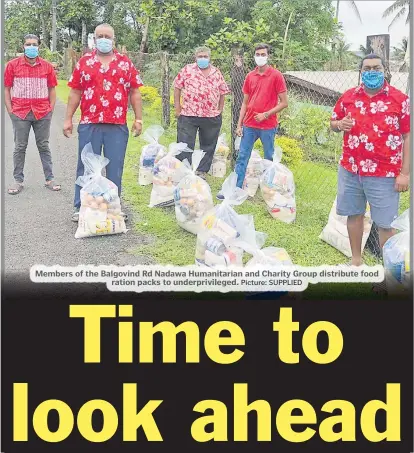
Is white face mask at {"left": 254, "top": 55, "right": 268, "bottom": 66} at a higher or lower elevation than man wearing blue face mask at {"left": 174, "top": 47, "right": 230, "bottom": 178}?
higher

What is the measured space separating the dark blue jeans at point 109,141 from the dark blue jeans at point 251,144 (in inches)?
38.3

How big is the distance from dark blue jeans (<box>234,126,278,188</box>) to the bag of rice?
2.90 feet

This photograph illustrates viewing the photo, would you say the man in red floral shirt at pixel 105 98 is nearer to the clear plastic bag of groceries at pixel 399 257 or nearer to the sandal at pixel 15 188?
the sandal at pixel 15 188

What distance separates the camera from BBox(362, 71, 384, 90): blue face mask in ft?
9.70

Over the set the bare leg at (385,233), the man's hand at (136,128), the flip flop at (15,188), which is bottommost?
the bare leg at (385,233)

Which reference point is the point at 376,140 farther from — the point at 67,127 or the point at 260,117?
the point at 67,127

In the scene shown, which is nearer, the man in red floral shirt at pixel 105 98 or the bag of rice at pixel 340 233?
the bag of rice at pixel 340 233

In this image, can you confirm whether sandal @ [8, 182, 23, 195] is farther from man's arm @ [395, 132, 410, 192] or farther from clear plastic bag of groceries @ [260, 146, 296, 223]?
man's arm @ [395, 132, 410, 192]

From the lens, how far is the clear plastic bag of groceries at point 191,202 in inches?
155

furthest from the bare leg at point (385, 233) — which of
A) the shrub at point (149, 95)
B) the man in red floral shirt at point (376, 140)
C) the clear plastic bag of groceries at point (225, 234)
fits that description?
the shrub at point (149, 95)

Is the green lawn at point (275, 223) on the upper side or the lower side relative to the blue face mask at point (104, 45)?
lower

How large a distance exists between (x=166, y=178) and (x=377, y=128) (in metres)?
1.81

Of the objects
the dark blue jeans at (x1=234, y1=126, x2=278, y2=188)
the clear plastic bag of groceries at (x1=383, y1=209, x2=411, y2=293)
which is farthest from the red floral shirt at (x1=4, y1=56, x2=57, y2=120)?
the clear plastic bag of groceries at (x1=383, y1=209, x2=411, y2=293)

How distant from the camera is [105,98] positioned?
386 centimetres
